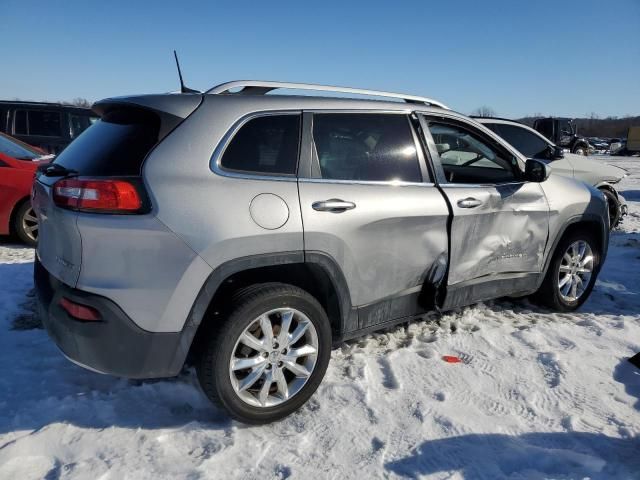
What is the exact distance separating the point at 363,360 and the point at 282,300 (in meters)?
1.03

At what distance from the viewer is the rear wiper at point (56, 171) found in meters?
2.37

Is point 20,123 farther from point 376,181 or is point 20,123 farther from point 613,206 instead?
point 613,206

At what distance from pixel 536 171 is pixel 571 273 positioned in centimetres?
116

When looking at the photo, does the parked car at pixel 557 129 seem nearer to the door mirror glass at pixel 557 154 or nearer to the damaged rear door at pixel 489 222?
the door mirror glass at pixel 557 154

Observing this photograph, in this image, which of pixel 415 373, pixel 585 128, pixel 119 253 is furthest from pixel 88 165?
pixel 585 128

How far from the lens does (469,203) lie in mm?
3270

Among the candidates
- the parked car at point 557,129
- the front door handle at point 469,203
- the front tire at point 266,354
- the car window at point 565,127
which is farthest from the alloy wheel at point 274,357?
the car window at point 565,127

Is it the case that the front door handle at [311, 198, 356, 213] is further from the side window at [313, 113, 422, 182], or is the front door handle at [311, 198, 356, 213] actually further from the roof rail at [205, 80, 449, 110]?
the roof rail at [205, 80, 449, 110]

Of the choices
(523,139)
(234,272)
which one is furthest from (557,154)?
(234,272)

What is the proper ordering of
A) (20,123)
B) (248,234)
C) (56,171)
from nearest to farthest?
(248,234) → (56,171) → (20,123)

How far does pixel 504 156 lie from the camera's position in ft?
12.2

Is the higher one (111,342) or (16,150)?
(16,150)

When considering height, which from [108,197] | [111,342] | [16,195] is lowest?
[111,342]

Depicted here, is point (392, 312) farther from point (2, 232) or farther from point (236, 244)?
point (2, 232)
